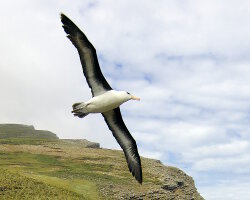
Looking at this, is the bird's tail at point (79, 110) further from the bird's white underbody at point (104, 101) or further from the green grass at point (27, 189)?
the green grass at point (27, 189)

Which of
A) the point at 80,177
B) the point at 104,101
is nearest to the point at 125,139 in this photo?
the point at 104,101

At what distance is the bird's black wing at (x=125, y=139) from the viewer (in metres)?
21.8

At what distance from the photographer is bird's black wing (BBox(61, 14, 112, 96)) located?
682 inches

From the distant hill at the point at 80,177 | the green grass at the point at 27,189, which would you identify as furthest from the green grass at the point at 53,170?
the green grass at the point at 27,189

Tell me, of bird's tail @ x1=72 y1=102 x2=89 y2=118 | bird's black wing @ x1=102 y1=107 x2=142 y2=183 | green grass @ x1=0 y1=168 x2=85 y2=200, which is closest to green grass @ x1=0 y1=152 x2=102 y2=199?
green grass @ x1=0 y1=168 x2=85 y2=200

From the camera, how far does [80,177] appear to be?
73.0 m

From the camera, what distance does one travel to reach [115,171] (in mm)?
82500

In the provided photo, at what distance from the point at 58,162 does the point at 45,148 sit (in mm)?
19820

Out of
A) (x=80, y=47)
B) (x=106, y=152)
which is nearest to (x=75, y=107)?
(x=80, y=47)

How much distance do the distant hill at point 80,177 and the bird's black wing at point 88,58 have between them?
36.6m

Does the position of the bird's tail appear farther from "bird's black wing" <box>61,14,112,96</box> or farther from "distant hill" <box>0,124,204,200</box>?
"distant hill" <box>0,124,204,200</box>

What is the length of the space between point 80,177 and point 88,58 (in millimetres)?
57296

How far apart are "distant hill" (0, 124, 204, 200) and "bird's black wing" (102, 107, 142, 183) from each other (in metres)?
33.4

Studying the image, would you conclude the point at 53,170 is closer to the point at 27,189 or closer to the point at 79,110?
the point at 27,189
